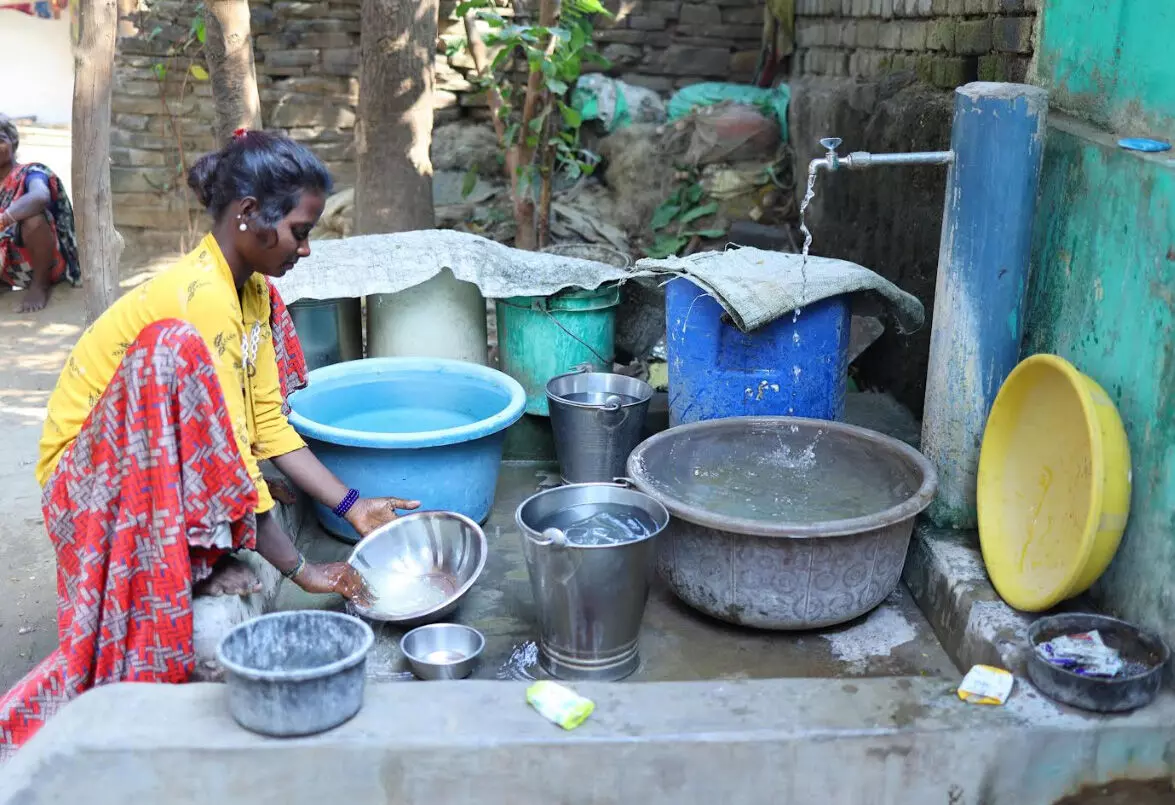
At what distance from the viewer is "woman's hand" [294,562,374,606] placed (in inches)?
117

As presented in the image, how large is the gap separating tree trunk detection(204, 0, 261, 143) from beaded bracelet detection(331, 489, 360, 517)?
2.50 m

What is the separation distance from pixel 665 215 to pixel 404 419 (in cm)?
328

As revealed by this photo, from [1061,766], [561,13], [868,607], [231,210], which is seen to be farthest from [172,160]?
[1061,766]

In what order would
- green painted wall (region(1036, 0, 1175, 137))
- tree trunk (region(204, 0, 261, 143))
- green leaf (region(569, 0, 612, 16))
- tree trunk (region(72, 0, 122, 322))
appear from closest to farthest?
green painted wall (region(1036, 0, 1175, 137)) < tree trunk (region(72, 0, 122, 322)) < tree trunk (region(204, 0, 261, 143)) < green leaf (region(569, 0, 612, 16))

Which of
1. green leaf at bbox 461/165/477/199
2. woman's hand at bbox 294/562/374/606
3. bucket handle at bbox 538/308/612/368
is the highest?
green leaf at bbox 461/165/477/199

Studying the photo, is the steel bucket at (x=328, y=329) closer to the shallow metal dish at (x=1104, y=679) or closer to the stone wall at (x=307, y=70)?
the shallow metal dish at (x=1104, y=679)

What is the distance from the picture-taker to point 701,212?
6.71 meters

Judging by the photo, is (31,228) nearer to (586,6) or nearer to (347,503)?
(586,6)

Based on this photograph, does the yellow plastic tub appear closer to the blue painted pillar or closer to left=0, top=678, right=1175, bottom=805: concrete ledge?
the blue painted pillar

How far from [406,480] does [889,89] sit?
2980 mm

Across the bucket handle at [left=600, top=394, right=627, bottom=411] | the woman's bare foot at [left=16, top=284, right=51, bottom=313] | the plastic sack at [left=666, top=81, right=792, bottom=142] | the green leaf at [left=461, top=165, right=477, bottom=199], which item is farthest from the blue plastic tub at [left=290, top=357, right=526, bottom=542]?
the woman's bare foot at [left=16, top=284, right=51, bottom=313]

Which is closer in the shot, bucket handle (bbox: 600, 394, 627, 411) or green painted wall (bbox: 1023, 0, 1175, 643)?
green painted wall (bbox: 1023, 0, 1175, 643)

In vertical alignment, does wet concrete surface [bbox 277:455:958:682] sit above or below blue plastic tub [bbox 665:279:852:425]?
below

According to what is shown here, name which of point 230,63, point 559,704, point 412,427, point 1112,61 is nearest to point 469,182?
point 230,63
